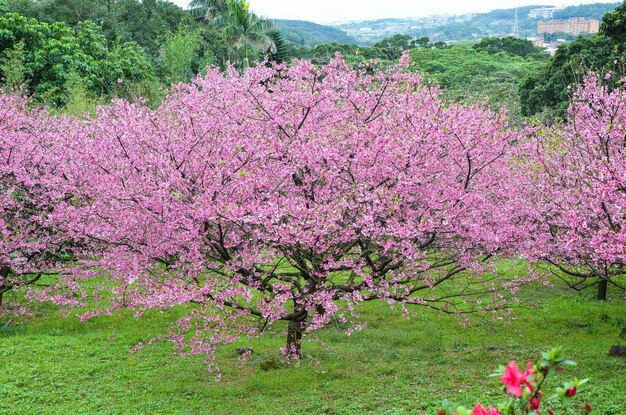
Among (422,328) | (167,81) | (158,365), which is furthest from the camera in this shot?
(167,81)

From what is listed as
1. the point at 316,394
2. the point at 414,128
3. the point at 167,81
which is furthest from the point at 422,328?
the point at 167,81

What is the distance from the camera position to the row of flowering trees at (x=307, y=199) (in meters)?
9.24

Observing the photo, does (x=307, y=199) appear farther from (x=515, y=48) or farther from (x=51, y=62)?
(x=515, y=48)

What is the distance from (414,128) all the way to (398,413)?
4631mm

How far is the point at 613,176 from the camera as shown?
352 inches

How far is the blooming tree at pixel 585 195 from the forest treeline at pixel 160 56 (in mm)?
1571

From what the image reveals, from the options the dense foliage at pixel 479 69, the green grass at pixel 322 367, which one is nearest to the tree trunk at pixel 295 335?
the green grass at pixel 322 367

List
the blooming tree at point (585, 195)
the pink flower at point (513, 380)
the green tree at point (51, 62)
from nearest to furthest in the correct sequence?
the pink flower at point (513, 380)
the blooming tree at point (585, 195)
the green tree at point (51, 62)

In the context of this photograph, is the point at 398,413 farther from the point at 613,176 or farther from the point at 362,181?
the point at 613,176

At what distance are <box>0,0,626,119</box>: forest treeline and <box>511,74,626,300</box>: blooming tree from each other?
157 centimetres

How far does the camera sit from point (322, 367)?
11.3 metres

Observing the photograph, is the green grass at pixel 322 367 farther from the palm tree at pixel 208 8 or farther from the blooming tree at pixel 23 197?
the palm tree at pixel 208 8

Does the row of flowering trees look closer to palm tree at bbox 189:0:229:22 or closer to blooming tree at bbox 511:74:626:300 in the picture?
blooming tree at bbox 511:74:626:300

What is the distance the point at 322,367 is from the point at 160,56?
48.0 meters
